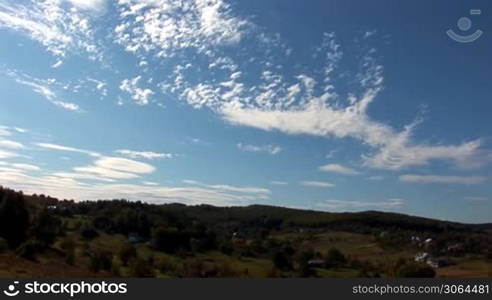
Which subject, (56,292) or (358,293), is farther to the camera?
(358,293)

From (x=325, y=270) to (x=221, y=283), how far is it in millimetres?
120589

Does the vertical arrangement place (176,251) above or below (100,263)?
above

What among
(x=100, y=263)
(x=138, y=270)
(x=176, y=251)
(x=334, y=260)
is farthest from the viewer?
(x=334, y=260)

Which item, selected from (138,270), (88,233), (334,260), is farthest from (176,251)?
(138,270)

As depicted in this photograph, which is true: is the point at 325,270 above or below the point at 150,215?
below

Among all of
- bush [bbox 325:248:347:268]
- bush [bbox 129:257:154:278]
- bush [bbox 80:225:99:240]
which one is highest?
bush [bbox 80:225:99:240]

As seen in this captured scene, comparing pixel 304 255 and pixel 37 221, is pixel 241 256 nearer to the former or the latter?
pixel 304 255

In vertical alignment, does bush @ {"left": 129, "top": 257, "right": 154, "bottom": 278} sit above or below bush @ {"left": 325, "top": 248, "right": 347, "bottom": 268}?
below

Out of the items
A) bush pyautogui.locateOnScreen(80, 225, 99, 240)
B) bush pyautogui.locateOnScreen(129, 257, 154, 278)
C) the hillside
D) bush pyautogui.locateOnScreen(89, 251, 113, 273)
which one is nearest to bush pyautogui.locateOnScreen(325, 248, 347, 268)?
the hillside

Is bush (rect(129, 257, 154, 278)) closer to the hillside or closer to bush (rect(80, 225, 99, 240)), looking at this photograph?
the hillside

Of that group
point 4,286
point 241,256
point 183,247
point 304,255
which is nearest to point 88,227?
point 183,247

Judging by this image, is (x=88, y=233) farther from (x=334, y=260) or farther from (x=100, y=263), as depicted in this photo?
(x=100, y=263)

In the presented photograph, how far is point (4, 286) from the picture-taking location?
21484 mm

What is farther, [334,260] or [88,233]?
[334,260]
